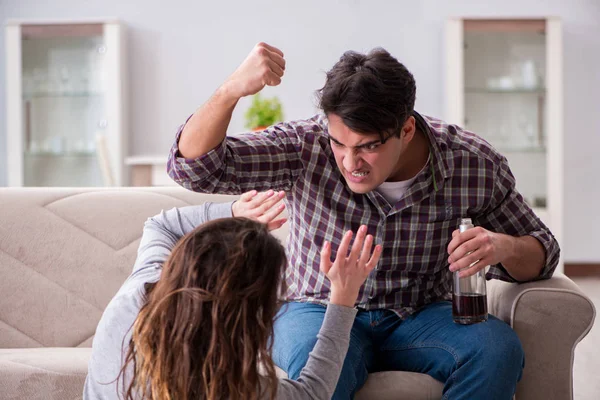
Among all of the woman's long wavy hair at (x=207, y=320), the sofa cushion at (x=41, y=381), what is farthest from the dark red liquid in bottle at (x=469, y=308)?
the sofa cushion at (x=41, y=381)

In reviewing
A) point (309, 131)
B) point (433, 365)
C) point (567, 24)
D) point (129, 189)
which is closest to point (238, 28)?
point (567, 24)

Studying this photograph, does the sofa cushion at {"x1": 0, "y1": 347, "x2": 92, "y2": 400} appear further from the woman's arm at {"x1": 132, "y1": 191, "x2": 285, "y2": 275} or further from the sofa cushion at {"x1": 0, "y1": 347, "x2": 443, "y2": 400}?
the woman's arm at {"x1": 132, "y1": 191, "x2": 285, "y2": 275}

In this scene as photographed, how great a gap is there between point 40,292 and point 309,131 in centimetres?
93

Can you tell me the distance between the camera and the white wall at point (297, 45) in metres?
5.31

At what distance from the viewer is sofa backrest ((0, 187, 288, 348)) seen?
216 cm

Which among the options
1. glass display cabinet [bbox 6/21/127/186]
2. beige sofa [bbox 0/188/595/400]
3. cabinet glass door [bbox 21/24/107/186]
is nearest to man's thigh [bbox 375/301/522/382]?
beige sofa [bbox 0/188/595/400]

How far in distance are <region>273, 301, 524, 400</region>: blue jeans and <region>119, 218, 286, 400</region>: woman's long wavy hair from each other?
13.3 inches

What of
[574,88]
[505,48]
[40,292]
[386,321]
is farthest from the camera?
[574,88]

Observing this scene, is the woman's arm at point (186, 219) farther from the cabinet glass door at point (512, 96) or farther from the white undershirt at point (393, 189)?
the cabinet glass door at point (512, 96)

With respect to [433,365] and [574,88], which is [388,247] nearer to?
[433,365]

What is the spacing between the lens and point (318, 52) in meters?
5.34

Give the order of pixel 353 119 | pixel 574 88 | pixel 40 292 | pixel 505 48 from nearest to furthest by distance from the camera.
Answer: pixel 353 119 → pixel 40 292 → pixel 505 48 → pixel 574 88

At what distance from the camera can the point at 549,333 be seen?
1791 millimetres

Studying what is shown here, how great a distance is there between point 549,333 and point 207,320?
37.7 inches
